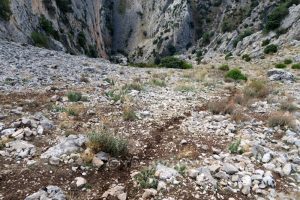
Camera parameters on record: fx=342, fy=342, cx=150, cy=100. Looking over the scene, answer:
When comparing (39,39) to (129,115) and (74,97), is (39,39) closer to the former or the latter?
(74,97)

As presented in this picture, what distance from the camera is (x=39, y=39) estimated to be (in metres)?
51.0

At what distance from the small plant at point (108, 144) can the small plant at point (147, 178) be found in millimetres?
1366

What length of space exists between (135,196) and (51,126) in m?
5.74

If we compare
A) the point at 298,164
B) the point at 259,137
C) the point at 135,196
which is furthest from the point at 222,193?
the point at 259,137

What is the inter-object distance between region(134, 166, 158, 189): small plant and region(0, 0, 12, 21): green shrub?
40099mm

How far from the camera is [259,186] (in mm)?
9922

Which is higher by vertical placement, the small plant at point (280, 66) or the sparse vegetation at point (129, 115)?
the sparse vegetation at point (129, 115)

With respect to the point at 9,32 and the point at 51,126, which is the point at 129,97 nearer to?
the point at 51,126

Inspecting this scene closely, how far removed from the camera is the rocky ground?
9.62m

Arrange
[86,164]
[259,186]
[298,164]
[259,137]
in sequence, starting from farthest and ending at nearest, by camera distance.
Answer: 1. [259,137]
2. [298,164]
3. [86,164]
4. [259,186]

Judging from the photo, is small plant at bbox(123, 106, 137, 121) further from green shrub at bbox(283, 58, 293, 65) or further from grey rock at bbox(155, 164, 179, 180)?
green shrub at bbox(283, 58, 293, 65)

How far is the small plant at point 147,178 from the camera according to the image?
31.4 ft

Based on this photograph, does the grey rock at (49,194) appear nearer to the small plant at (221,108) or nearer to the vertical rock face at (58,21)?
the small plant at (221,108)

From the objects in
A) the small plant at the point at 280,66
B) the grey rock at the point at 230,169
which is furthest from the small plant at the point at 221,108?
the small plant at the point at 280,66
